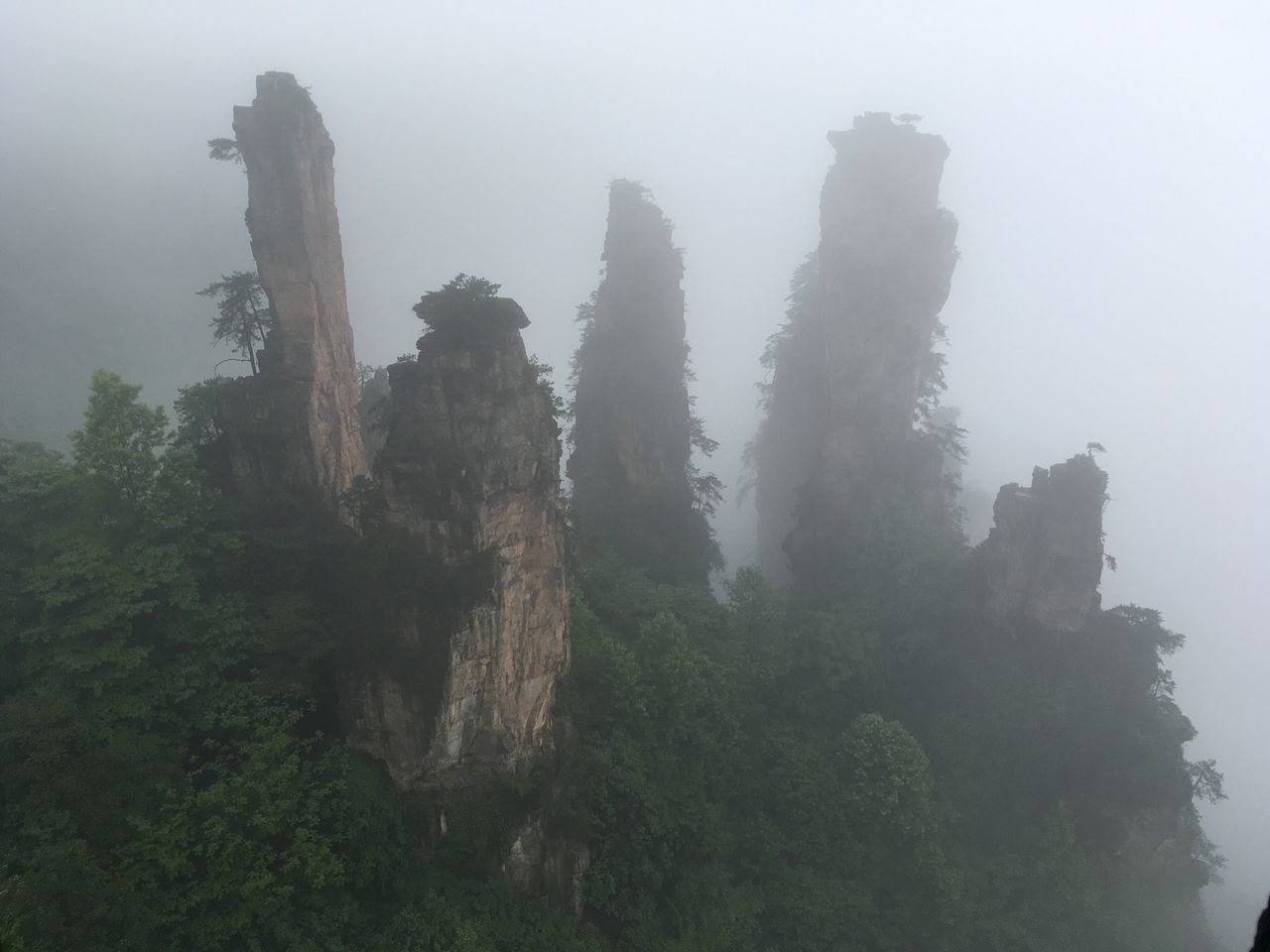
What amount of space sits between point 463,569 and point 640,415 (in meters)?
21.4

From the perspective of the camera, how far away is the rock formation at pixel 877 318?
1452 inches

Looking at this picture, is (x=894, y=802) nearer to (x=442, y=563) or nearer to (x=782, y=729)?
(x=782, y=729)

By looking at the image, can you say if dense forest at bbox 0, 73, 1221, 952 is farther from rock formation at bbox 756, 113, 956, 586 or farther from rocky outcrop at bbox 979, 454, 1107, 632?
rock formation at bbox 756, 113, 956, 586

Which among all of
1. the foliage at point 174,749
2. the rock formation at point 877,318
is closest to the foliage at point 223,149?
the foliage at point 174,749

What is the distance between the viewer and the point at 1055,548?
2747 cm

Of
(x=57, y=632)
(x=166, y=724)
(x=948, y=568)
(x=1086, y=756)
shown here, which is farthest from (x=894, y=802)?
(x=57, y=632)

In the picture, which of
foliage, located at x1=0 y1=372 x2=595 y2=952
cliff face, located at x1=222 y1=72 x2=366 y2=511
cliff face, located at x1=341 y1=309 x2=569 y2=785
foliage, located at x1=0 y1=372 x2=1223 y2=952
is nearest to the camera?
foliage, located at x1=0 y1=372 x2=595 y2=952

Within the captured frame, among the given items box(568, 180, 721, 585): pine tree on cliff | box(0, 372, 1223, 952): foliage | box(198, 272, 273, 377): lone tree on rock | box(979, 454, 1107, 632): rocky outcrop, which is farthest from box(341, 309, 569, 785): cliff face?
box(979, 454, 1107, 632): rocky outcrop

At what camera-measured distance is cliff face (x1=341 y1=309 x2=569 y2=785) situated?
17953 millimetres

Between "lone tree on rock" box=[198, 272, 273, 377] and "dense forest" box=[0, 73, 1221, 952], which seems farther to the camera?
"lone tree on rock" box=[198, 272, 273, 377]

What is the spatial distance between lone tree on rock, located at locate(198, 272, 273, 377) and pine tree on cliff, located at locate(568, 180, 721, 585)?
16.1 m

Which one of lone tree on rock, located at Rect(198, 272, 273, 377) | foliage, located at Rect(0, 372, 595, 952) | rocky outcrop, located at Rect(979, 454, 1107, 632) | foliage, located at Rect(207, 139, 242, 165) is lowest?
foliage, located at Rect(0, 372, 595, 952)

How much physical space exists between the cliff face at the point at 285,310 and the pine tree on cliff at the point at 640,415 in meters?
14.6

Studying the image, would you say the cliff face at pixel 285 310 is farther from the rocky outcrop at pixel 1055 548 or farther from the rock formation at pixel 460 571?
the rocky outcrop at pixel 1055 548
